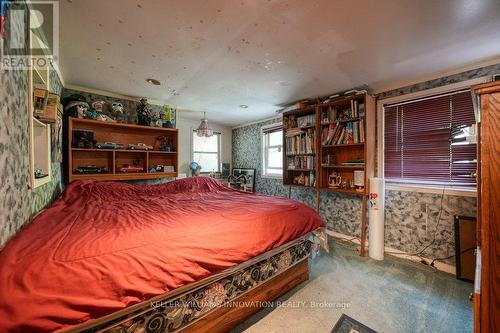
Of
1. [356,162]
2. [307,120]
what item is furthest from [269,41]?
[356,162]

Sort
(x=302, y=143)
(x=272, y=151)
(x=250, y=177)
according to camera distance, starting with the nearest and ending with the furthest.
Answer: (x=302, y=143)
(x=272, y=151)
(x=250, y=177)

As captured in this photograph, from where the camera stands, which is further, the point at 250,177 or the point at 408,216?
the point at 250,177

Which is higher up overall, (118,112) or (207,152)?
(118,112)

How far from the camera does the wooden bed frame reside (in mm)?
979

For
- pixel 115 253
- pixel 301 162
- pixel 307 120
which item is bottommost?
pixel 115 253

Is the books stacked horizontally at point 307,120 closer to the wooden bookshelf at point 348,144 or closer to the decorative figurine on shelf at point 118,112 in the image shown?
the wooden bookshelf at point 348,144

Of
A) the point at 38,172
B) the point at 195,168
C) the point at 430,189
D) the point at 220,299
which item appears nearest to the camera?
the point at 220,299

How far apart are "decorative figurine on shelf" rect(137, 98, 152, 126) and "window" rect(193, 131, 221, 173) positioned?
1.24 meters

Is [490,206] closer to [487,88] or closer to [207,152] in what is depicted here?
[487,88]

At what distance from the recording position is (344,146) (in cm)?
299

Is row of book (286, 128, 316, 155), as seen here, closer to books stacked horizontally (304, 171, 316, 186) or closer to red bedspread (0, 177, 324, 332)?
books stacked horizontally (304, 171, 316, 186)

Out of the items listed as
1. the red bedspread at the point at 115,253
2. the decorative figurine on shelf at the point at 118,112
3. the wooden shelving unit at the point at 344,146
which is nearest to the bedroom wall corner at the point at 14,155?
the red bedspread at the point at 115,253

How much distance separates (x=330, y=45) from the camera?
5.74 ft

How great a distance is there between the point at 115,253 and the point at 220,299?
73cm
